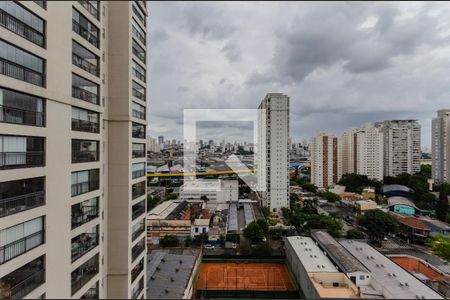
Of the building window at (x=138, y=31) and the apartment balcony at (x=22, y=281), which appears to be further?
the building window at (x=138, y=31)

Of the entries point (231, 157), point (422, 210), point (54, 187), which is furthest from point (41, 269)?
point (422, 210)

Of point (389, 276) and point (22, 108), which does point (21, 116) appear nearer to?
point (22, 108)

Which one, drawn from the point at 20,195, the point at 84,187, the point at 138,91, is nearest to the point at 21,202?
the point at 20,195

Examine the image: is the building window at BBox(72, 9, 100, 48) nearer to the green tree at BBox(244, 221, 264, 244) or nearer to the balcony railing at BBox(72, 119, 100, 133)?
the balcony railing at BBox(72, 119, 100, 133)

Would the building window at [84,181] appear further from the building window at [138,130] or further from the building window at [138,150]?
the building window at [138,130]

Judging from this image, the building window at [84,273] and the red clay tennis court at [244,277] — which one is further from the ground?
the building window at [84,273]

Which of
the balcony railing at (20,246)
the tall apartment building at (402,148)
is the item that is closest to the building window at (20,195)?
the balcony railing at (20,246)

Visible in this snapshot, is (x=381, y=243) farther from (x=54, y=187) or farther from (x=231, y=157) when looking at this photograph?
(x=54, y=187)

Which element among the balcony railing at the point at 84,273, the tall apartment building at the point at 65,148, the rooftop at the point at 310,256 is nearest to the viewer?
the tall apartment building at the point at 65,148
